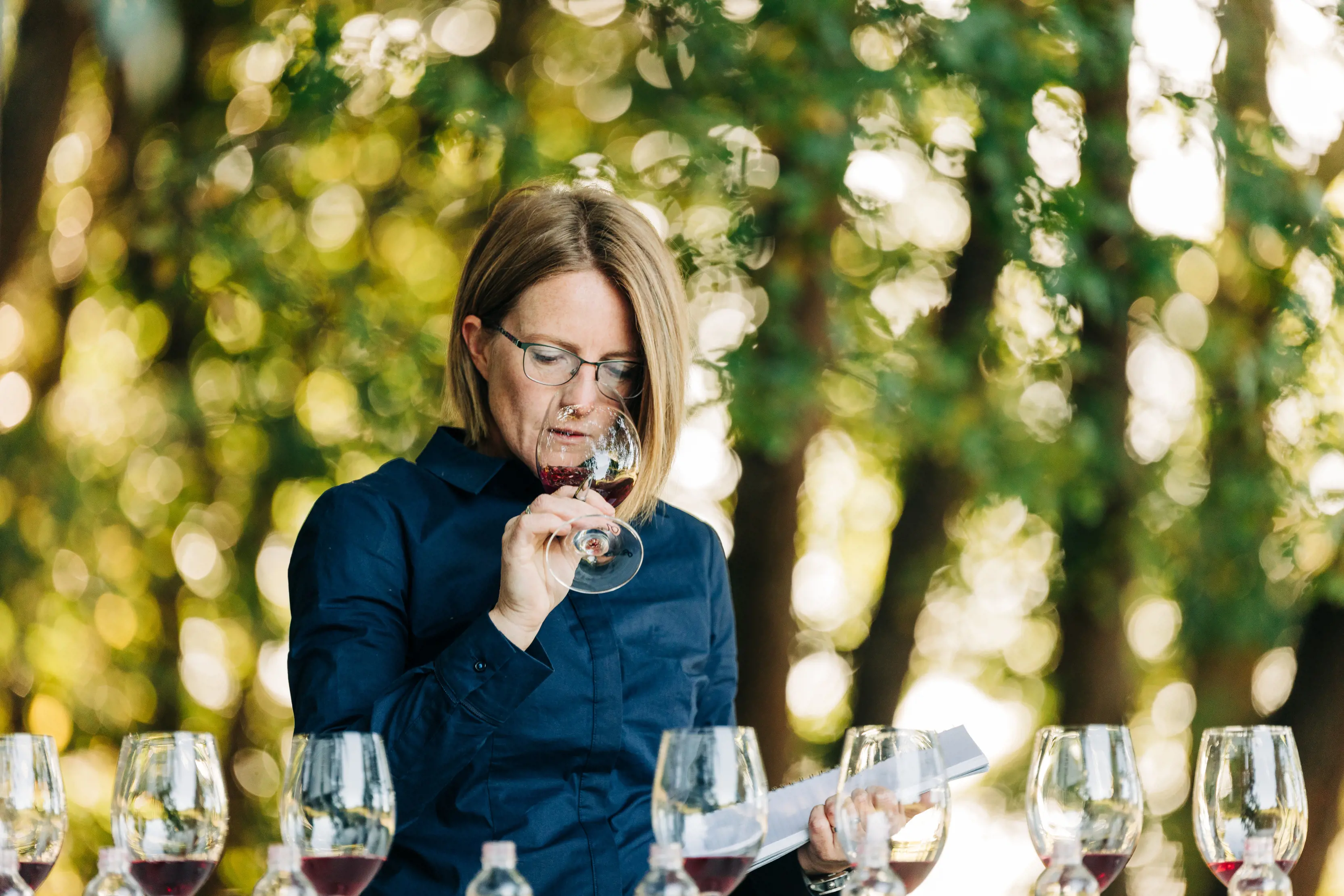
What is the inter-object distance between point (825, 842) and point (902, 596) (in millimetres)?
4272

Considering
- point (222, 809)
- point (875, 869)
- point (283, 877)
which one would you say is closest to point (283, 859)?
point (283, 877)

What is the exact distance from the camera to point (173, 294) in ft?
17.6

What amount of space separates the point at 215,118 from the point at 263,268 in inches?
24.1

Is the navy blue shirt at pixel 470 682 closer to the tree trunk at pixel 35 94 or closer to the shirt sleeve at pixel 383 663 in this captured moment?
the shirt sleeve at pixel 383 663

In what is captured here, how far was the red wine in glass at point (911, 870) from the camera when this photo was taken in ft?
5.22

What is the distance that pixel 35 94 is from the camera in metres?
5.26

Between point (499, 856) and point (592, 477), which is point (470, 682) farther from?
point (499, 856)

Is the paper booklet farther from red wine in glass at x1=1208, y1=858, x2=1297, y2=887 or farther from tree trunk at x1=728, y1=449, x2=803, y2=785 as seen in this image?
tree trunk at x1=728, y1=449, x2=803, y2=785

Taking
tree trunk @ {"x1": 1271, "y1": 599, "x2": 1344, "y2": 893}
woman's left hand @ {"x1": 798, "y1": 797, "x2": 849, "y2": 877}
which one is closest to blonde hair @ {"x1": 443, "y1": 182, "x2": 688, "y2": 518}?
woman's left hand @ {"x1": 798, "y1": 797, "x2": 849, "y2": 877}

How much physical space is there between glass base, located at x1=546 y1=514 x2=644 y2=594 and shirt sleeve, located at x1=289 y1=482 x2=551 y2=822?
104 mm

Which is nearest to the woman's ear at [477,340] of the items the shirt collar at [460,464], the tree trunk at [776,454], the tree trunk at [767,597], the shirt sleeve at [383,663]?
the shirt collar at [460,464]

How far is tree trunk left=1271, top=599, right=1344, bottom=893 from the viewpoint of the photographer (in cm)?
512

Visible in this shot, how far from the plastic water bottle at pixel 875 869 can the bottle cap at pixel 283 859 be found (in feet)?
1.79

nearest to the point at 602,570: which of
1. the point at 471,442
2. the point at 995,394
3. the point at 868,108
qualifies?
the point at 471,442
